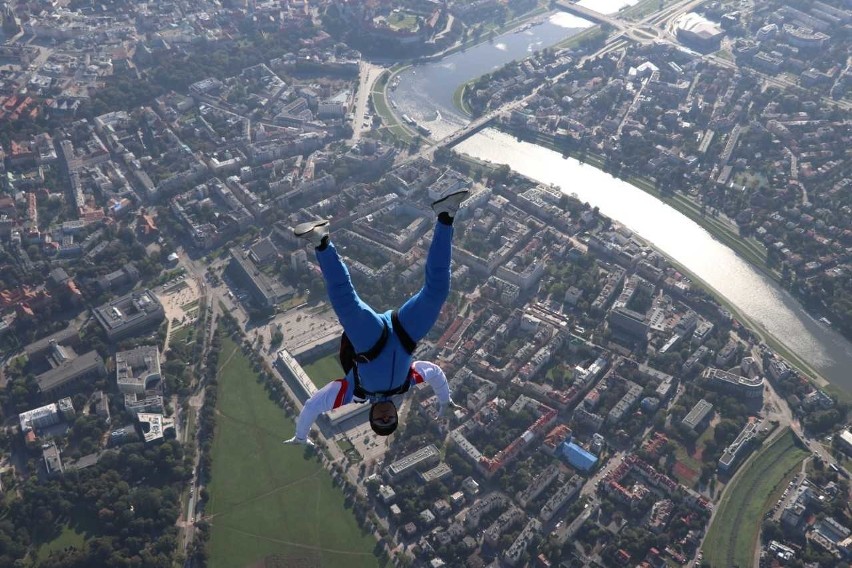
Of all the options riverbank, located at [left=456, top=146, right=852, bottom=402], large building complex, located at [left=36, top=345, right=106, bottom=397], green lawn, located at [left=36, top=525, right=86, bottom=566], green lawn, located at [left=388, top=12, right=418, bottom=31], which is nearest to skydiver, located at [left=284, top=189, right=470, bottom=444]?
green lawn, located at [left=36, top=525, right=86, bottom=566]

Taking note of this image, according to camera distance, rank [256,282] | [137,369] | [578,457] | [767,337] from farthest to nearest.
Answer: [256,282], [767,337], [137,369], [578,457]

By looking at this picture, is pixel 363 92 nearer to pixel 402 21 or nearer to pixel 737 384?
pixel 402 21

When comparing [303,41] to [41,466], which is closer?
[41,466]

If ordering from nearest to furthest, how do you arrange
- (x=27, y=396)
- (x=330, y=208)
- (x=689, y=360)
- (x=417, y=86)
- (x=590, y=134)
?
(x=27, y=396) < (x=689, y=360) < (x=330, y=208) < (x=590, y=134) < (x=417, y=86)

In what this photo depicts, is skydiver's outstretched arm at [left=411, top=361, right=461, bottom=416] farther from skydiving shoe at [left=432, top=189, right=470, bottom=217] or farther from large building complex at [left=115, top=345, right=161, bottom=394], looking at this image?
large building complex at [left=115, top=345, right=161, bottom=394]

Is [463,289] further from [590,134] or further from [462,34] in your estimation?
[462,34]

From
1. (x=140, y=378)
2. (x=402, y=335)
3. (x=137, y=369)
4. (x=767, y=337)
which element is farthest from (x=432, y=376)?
(x=767, y=337)

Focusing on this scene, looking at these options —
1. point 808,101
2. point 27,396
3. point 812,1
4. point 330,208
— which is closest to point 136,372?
point 27,396
